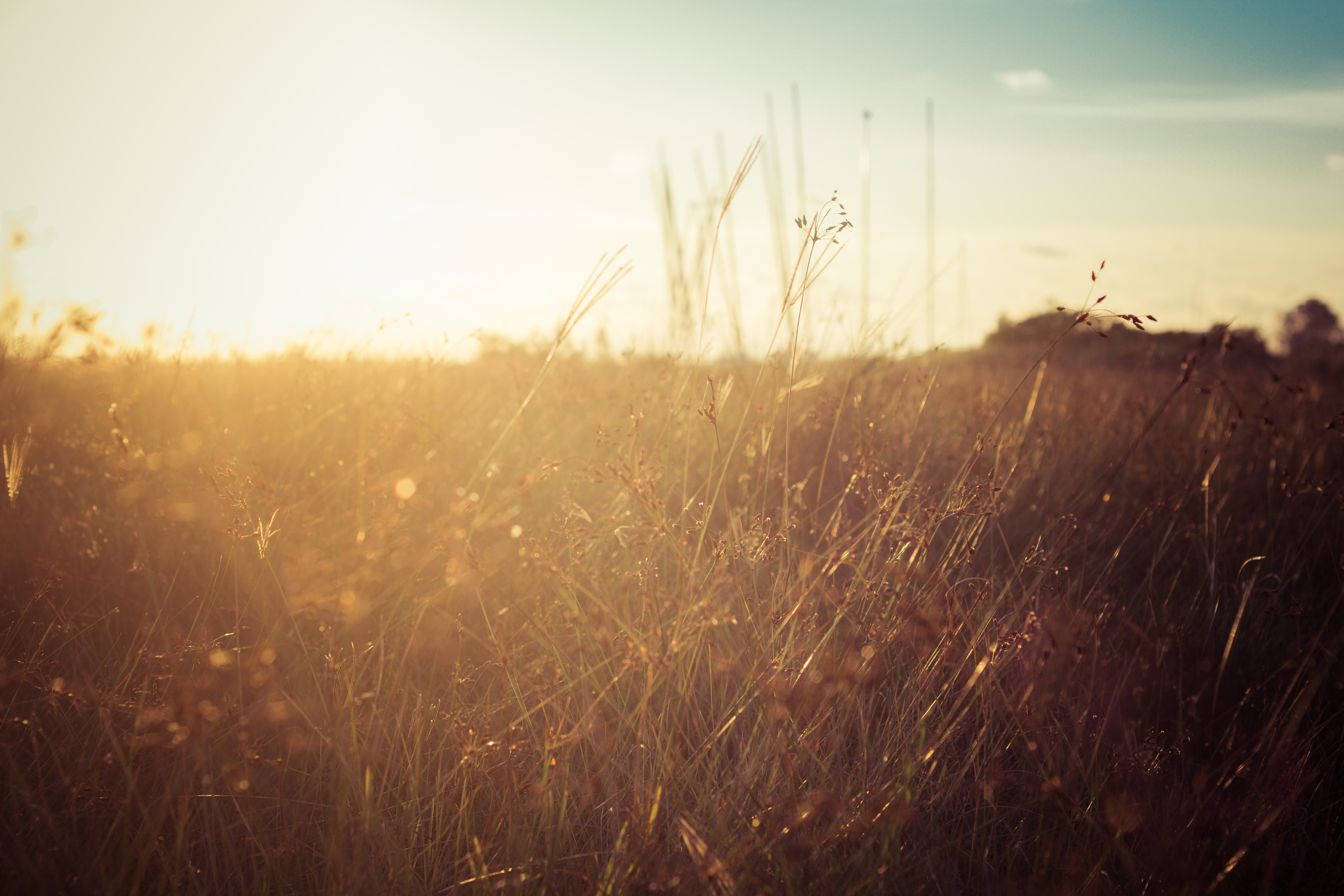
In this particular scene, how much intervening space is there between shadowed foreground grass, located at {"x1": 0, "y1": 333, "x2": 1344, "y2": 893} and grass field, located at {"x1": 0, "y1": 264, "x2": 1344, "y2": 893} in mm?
13

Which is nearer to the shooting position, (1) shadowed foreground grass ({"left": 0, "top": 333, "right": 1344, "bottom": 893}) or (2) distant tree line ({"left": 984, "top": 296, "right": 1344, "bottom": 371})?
(1) shadowed foreground grass ({"left": 0, "top": 333, "right": 1344, "bottom": 893})

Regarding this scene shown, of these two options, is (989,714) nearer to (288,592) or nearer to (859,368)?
(288,592)

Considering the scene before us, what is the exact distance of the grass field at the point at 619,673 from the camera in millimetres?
1146

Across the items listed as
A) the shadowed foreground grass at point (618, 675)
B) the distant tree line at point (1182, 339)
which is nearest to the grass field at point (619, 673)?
the shadowed foreground grass at point (618, 675)

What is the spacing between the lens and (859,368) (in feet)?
10.4

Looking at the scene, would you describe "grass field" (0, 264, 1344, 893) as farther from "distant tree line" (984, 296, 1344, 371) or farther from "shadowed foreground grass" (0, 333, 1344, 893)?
"distant tree line" (984, 296, 1344, 371)

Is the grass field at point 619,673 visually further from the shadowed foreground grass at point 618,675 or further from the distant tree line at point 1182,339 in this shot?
the distant tree line at point 1182,339

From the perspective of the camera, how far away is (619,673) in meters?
1.33

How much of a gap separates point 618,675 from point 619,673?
0.09 metres

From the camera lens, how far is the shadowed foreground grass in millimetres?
1145

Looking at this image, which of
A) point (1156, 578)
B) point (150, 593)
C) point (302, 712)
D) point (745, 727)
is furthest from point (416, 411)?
point (1156, 578)

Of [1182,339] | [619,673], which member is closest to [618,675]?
[619,673]

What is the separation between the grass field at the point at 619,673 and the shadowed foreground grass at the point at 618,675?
0.04 feet

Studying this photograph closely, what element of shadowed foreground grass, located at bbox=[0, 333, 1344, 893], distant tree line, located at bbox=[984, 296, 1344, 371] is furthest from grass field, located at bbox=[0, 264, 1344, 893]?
distant tree line, located at bbox=[984, 296, 1344, 371]
